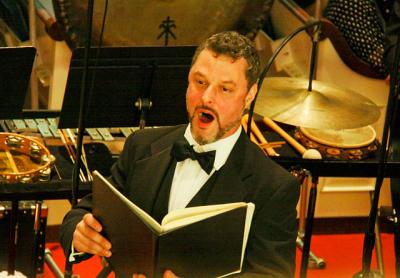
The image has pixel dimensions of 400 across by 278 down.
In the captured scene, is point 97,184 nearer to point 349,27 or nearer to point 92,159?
point 92,159

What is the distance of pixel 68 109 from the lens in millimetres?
4191

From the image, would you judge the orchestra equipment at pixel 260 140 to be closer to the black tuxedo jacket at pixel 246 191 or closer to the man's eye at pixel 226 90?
the black tuxedo jacket at pixel 246 191

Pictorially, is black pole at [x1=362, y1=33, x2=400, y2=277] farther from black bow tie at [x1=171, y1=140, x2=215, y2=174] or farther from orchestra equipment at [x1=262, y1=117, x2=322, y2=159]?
orchestra equipment at [x1=262, y1=117, x2=322, y2=159]

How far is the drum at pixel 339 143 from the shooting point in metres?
4.62

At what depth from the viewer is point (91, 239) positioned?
307 cm

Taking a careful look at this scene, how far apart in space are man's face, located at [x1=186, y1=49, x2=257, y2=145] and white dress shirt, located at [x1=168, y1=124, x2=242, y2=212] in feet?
0.28

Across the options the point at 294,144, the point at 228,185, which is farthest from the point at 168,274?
the point at 294,144

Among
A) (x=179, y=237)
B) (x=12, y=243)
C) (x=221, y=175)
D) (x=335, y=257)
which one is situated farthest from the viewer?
(x=335, y=257)

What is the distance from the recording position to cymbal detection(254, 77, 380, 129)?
430 centimetres

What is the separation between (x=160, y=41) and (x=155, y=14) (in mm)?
198

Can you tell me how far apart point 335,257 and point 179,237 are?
11.3ft

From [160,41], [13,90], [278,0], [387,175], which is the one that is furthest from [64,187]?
[278,0]

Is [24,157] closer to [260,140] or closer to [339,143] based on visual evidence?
[260,140]

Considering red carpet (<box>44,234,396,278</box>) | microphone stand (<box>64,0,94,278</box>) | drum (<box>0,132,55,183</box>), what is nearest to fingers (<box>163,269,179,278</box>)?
microphone stand (<box>64,0,94,278</box>)
